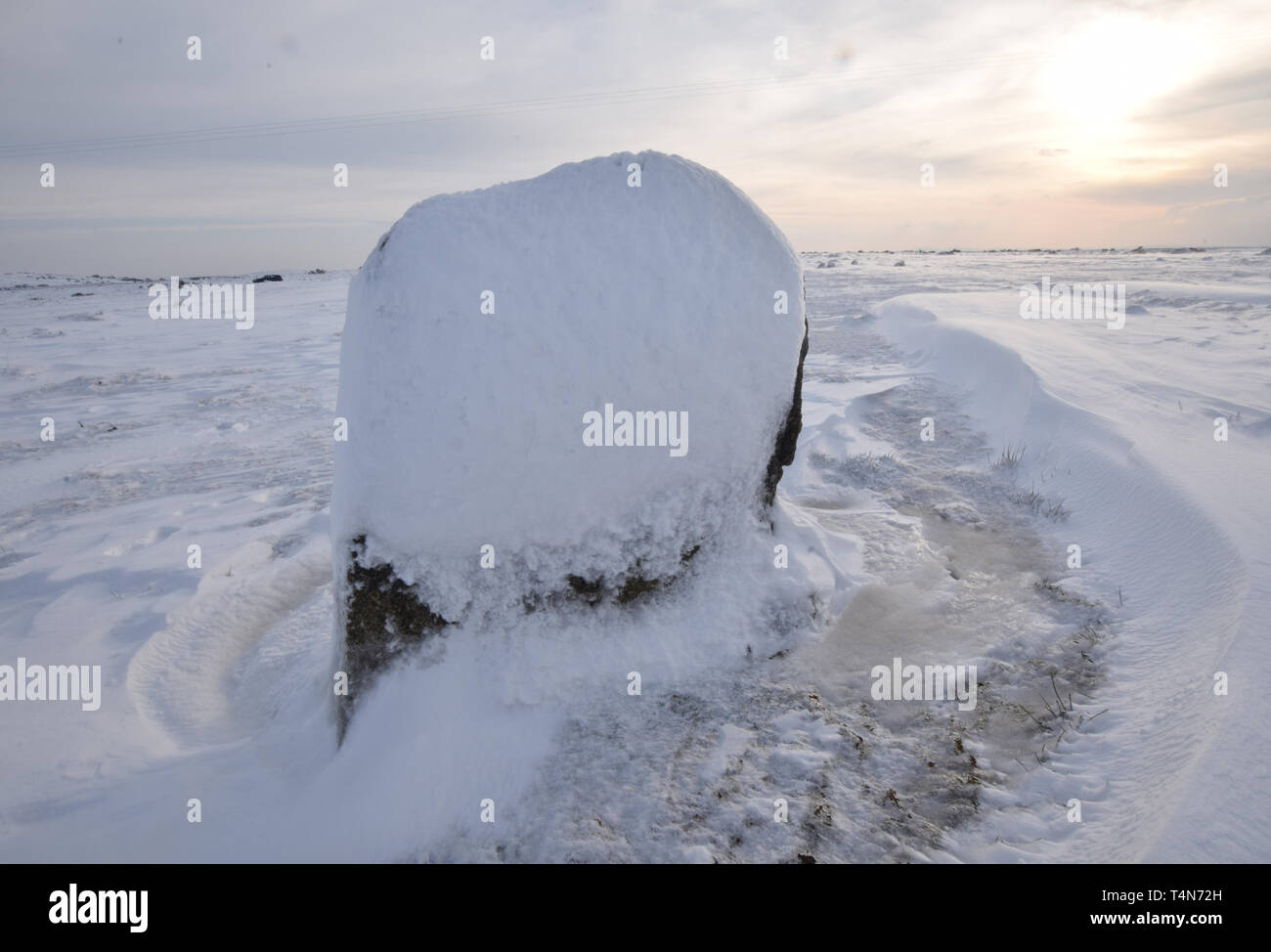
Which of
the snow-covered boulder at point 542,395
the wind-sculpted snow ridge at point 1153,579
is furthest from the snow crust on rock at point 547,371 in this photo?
the wind-sculpted snow ridge at point 1153,579

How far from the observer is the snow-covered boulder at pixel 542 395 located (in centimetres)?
284

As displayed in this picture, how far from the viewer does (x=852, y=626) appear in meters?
3.46

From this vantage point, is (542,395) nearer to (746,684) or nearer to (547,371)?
(547,371)

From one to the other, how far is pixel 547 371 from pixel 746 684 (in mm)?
1643

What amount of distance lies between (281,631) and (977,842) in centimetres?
349

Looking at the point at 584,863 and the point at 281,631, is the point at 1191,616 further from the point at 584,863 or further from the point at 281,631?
the point at 281,631

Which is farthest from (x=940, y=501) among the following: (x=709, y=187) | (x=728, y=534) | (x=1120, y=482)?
(x=709, y=187)

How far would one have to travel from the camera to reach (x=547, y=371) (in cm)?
292

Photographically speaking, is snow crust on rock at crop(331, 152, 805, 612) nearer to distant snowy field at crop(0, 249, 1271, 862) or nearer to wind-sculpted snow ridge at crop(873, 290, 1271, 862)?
distant snowy field at crop(0, 249, 1271, 862)

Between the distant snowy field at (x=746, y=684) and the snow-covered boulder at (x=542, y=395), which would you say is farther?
the snow-covered boulder at (x=542, y=395)

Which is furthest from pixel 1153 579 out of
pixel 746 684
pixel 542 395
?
pixel 542 395

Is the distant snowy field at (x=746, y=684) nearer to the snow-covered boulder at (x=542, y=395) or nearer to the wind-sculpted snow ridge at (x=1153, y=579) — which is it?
the wind-sculpted snow ridge at (x=1153, y=579)

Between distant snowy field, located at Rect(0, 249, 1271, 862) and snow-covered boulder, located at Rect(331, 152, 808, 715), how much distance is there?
0.21 m
